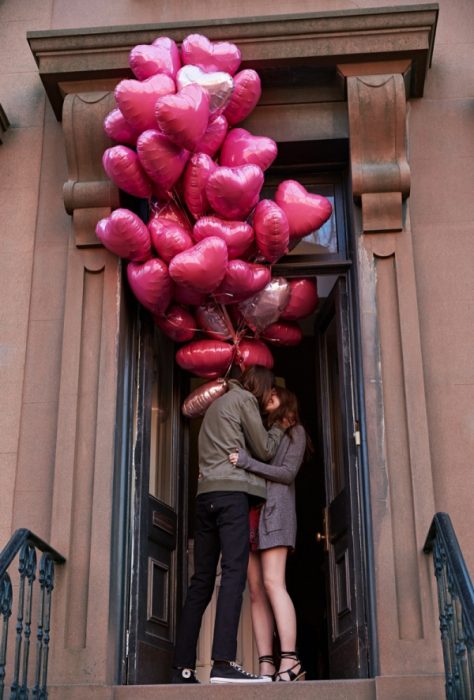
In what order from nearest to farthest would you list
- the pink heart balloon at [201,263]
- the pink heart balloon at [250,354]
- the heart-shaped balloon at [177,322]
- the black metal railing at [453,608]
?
the black metal railing at [453,608]
the pink heart balloon at [201,263]
the heart-shaped balloon at [177,322]
the pink heart balloon at [250,354]

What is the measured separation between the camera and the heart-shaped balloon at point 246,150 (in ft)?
18.8

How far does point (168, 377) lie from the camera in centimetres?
675

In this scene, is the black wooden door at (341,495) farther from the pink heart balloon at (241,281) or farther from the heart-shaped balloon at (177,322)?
the heart-shaped balloon at (177,322)

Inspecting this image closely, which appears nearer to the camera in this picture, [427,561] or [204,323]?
[427,561]

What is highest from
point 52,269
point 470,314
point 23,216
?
point 23,216

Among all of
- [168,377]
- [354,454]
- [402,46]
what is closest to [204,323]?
[168,377]

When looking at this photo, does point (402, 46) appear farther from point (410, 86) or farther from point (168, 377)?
point (168, 377)

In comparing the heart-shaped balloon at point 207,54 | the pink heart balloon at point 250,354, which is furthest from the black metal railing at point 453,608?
the heart-shaped balloon at point 207,54

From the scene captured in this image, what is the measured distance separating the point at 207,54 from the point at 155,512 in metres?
2.72

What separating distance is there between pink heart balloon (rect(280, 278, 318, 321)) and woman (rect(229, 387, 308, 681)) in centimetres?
63

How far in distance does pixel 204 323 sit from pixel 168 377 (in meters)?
0.70

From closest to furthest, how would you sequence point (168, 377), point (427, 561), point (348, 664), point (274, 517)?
point (427, 561) < point (348, 664) < point (274, 517) < point (168, 377)

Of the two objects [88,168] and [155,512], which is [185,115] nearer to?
[88,168]

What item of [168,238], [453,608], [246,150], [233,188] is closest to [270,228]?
[233,188]
